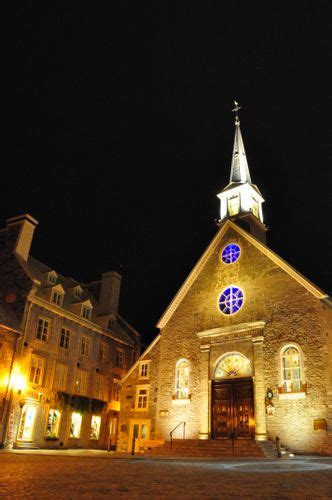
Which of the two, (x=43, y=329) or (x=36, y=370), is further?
(x=43, y=329)

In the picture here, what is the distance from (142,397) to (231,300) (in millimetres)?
8850

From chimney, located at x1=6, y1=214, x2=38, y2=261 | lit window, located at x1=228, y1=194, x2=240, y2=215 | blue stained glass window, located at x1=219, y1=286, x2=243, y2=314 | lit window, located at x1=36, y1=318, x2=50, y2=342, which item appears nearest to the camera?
blue stained glass window, located at x1=219, y1=286, x2=243, y2=314

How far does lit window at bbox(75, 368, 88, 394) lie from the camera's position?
30.0m

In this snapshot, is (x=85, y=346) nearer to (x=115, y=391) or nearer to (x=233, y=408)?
(x=115, y=391)

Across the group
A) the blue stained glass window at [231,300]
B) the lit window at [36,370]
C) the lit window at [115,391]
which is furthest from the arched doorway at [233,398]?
the lit window at [115,391]

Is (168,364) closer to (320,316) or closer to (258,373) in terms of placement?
(258,373)

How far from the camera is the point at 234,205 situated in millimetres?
31453

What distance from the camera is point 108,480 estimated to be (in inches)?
298

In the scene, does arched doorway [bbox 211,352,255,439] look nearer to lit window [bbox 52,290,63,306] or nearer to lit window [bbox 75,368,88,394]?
lit window [bbox 75,368,88,394]

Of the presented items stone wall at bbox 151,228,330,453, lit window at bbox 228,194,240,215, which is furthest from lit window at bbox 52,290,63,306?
lit window at bbox 228,194,240,215

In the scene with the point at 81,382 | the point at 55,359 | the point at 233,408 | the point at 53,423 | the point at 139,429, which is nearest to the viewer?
the point at 233,408

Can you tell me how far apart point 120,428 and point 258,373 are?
10683 mm

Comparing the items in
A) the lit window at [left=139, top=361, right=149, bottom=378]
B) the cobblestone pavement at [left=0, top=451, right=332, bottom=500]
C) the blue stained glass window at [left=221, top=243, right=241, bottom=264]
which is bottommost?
the cobblestone pavement at [left=0, top=451, right=332, bottom=500]

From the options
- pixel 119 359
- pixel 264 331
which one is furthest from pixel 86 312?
pixel 264 331
